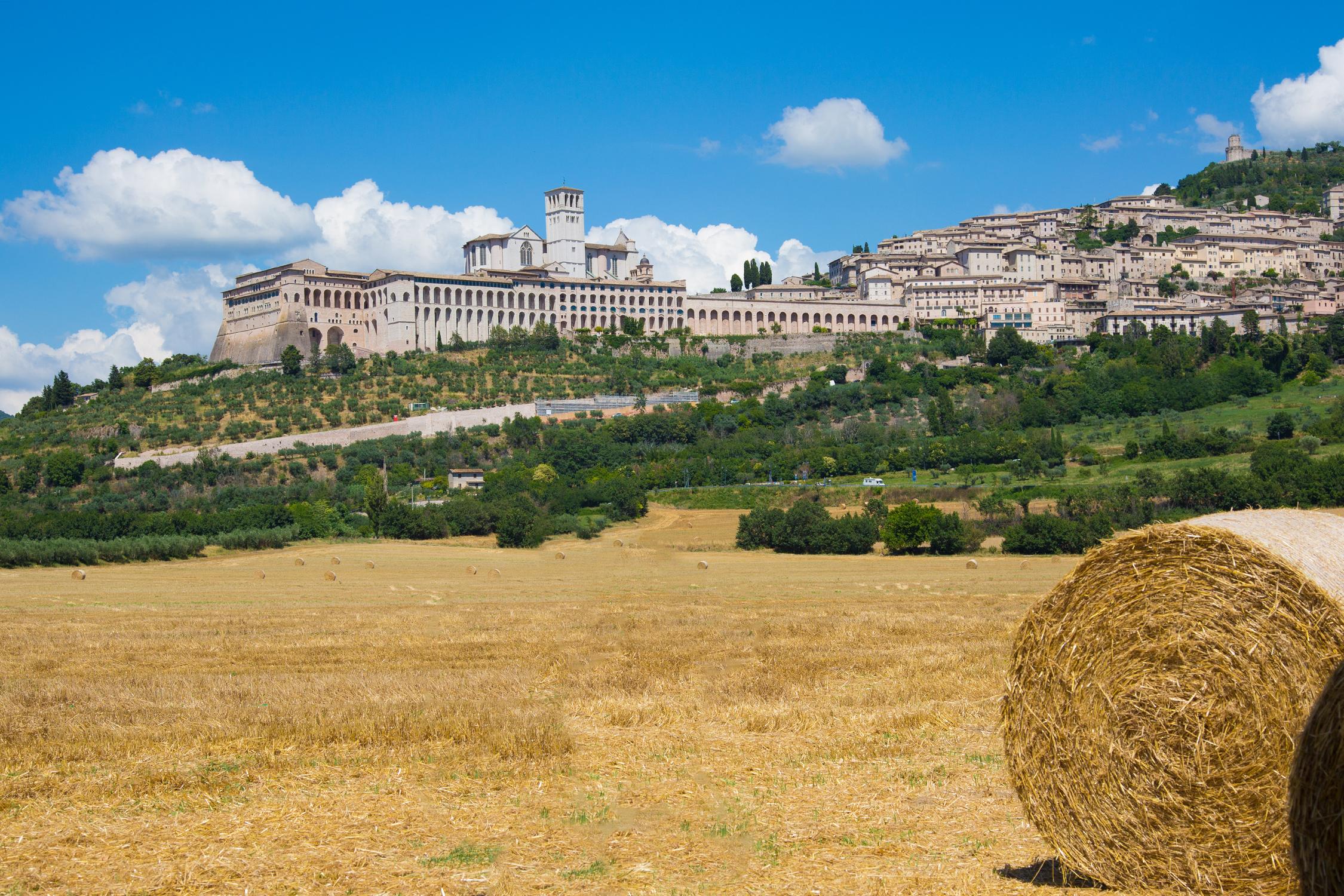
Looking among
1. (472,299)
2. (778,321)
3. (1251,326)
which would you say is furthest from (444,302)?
(1251,326)

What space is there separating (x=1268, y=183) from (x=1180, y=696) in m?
201

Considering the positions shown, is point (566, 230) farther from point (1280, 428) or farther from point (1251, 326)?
point (1280, 428)

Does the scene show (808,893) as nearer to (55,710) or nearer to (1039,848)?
(1039,848)

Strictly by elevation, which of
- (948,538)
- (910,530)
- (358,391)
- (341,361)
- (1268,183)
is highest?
(1268,183)

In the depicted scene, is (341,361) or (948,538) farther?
(341,361)

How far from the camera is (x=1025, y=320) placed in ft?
383

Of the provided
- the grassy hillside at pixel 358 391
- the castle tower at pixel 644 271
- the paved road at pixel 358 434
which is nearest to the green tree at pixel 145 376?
the grassy hillside at pixel 358 391

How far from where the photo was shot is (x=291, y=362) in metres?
98.3

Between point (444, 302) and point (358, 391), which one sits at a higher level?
point (444, 302)

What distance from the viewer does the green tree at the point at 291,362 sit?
322 ft

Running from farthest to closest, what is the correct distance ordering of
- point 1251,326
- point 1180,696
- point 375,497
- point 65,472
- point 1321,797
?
point 1251,326, point 65,472, point 375,497, point 1180,696, point 1321,797

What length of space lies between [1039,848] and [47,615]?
20107 millimetres

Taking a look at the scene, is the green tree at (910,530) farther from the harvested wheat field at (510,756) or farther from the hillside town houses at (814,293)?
the hillside town houses at (814,293)

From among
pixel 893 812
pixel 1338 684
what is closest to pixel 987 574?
pixel 893 812
